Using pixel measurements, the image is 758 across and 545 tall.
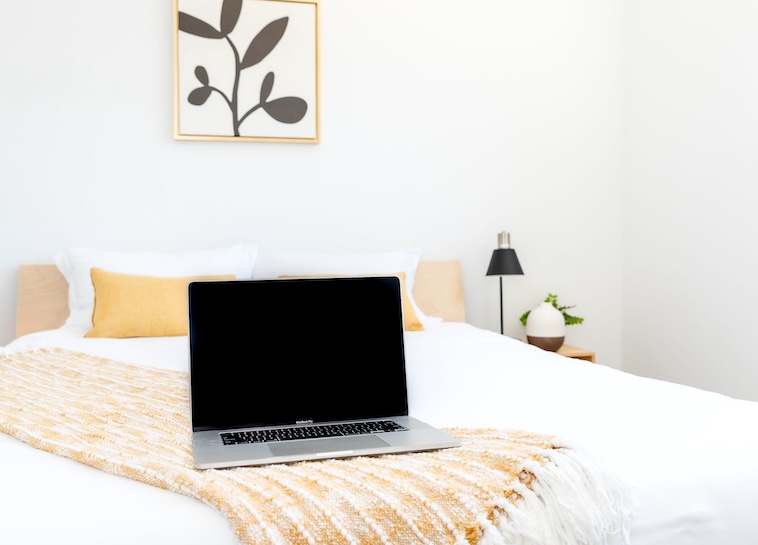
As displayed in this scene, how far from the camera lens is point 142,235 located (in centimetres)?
319

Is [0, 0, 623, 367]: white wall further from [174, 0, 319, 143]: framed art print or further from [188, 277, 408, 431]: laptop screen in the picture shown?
[188, 277, 408, 431]: laptop screen

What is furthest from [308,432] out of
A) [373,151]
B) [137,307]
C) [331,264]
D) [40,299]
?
[373,151]

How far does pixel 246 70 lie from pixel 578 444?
253cm

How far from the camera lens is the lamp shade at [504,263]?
3297 millimetres

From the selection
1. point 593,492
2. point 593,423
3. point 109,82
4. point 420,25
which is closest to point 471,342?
point 593,423

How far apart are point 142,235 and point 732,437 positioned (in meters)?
2.55

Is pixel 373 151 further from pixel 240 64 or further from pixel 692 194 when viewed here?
pixel 692 194

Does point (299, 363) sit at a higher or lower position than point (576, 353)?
higher

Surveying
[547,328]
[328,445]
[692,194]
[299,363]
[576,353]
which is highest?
[692,194]

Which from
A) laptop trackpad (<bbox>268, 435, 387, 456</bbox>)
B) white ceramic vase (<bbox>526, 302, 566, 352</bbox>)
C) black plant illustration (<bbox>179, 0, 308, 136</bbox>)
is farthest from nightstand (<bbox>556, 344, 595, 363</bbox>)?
laptop trackpad (<bbox>268, 435, 387, 456</bbox>)

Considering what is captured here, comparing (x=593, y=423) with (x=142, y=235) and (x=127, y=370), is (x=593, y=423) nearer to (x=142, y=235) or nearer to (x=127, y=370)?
(x=127, y=370)

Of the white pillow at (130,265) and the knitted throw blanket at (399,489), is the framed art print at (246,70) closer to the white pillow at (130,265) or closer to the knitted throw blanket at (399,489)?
the white pillow at (130,265)

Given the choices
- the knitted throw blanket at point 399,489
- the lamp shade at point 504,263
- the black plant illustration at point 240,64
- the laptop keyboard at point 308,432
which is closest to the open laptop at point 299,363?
the laptop keyboard at point 308,432

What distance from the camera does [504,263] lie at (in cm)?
332
